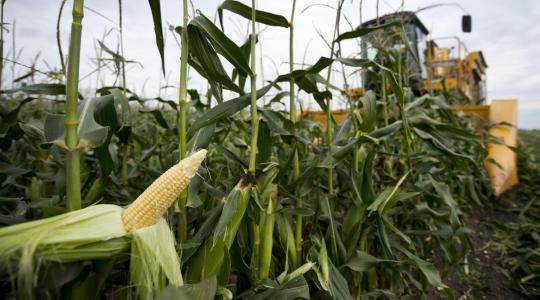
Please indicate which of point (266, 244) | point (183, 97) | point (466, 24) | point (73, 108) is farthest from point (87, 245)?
point (466, 24)

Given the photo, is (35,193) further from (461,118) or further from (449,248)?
(461,118)

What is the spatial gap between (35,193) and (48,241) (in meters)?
1.06

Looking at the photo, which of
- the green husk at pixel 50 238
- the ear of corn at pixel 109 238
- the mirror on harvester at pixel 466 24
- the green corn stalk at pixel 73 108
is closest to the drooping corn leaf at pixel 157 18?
the green corn stalk at pixel 73 108

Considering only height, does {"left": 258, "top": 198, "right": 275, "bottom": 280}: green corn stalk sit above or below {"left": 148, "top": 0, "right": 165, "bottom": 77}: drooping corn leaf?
below

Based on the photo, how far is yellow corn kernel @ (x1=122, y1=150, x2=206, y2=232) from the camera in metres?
0.66

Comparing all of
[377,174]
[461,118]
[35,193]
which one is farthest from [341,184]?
[461,118]

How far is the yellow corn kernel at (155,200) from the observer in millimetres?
664

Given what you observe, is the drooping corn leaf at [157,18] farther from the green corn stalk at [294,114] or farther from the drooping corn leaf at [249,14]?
the green corn stalk at [294,114]

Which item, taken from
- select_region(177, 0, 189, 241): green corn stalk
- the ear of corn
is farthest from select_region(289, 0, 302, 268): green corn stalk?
the ear of corn

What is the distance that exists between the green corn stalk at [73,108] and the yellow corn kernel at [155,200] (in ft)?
0.45

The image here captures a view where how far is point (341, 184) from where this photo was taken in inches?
65.8

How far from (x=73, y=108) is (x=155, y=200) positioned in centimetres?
26

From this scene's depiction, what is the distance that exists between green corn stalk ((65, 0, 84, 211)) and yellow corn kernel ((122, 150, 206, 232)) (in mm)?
136

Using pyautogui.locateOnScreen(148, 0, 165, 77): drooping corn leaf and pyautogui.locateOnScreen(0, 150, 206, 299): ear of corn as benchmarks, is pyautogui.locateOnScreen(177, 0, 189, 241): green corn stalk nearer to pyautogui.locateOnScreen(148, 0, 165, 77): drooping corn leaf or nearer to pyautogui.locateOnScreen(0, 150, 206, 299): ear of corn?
pyautogui.locateOnScreen(148, 0, 165, 77): drooping corn leaf
